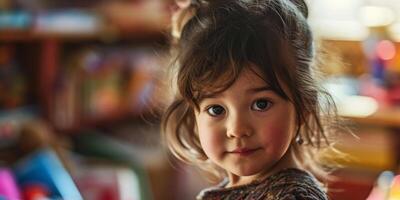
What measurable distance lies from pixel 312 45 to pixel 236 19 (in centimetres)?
10

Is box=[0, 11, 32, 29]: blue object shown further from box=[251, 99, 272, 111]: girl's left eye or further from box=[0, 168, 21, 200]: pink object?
box=[251, 99, 272, 111]: girl's left eye

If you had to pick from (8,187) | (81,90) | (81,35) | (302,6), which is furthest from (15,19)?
(302,6)

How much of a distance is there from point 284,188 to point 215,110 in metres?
0.11

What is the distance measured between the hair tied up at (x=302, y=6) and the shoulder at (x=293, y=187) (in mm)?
176

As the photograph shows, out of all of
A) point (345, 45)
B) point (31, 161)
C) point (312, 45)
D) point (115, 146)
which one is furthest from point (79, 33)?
point (312, 45)

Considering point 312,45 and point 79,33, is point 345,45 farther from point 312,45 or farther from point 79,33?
A: point 312,45

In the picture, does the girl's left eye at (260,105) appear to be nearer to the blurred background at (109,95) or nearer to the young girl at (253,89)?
the young girl at (253,89)

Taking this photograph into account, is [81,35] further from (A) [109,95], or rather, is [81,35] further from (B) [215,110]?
(B) [215,110]

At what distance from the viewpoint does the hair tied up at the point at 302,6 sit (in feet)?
2.49

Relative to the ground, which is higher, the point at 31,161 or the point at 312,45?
the point at 312,45

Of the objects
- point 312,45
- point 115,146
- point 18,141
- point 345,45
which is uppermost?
point 312,45

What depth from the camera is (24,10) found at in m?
2.21

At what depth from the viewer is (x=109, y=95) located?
274cm

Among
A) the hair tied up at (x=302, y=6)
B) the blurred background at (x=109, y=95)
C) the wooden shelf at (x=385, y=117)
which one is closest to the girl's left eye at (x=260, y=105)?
the hair tied up at (x=302, y=6)
